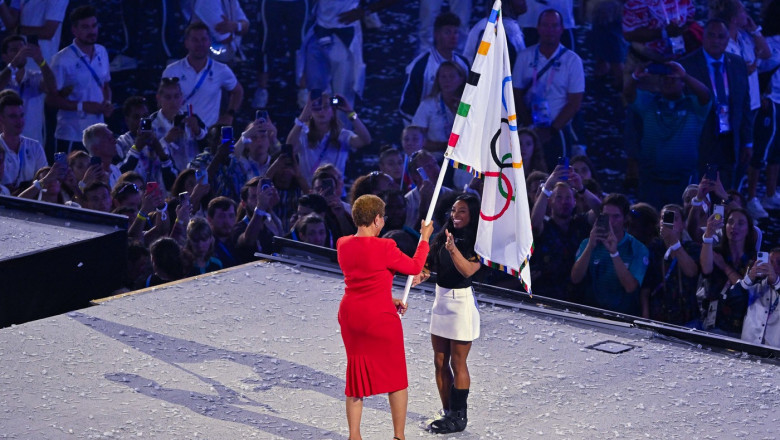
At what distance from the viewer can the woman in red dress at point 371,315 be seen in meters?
5.13

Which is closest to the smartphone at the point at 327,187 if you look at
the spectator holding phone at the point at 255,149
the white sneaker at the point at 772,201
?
the spectator holding phone at the point at 255,149

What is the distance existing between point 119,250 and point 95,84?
14.0ft

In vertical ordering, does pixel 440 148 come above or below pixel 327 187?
above

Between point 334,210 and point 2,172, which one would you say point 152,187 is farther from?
point 2,172

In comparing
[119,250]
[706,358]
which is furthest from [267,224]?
[706,358]

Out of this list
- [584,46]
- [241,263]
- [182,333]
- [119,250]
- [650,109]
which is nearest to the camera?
[182,333]

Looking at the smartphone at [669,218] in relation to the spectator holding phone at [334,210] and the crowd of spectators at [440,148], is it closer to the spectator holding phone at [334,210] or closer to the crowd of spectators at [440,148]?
the crowd of spectators at [440,148]

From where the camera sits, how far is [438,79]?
1057 centimetres

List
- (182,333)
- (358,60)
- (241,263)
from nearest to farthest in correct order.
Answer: (182,333), (241,263), (358,60)

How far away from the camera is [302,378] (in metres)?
6.14

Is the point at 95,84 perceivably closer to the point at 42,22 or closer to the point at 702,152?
the point at 42,22

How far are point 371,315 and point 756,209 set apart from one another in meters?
6.34

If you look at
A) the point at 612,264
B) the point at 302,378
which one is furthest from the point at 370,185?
the point at 302,378

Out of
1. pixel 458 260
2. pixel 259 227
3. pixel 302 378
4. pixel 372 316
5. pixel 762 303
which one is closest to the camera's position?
pixel 372 316
